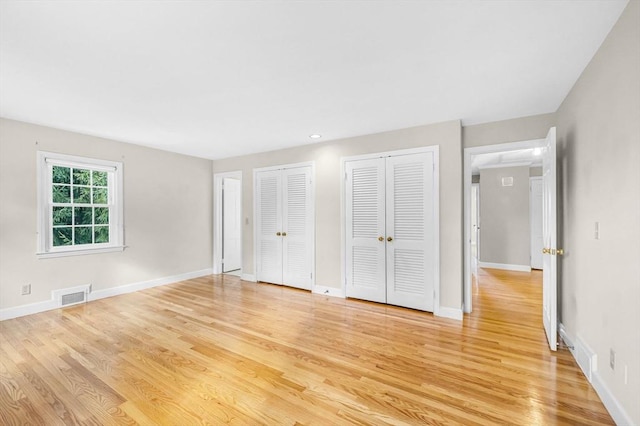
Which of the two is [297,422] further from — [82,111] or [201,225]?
[201,225]

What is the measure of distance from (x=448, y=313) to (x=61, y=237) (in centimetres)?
540

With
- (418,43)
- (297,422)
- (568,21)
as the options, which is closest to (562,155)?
(568,21)

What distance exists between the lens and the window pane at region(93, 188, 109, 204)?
4262mm

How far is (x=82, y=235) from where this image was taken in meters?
4.12

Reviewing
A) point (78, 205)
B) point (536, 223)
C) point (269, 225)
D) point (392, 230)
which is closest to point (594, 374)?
Answer: point (392, 230)

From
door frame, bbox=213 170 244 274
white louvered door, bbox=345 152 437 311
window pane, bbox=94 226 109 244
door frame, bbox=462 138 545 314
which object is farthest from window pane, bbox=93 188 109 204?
door frame, bbox=462 138 545 314

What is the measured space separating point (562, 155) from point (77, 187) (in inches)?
248

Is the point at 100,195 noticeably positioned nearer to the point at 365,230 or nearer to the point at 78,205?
the point at 78,205

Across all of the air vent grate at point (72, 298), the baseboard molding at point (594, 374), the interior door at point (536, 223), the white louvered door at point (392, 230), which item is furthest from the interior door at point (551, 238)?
the air vent grate at point (72, 298)

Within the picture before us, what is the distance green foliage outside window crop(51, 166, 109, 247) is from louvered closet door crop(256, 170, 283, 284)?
95.4 inches

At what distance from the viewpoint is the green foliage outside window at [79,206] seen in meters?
3.89

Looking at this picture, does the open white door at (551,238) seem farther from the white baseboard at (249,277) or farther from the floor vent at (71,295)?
the floor vent at (71,295)

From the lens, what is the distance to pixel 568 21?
1707mm

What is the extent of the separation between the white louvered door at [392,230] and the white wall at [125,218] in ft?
10.8
